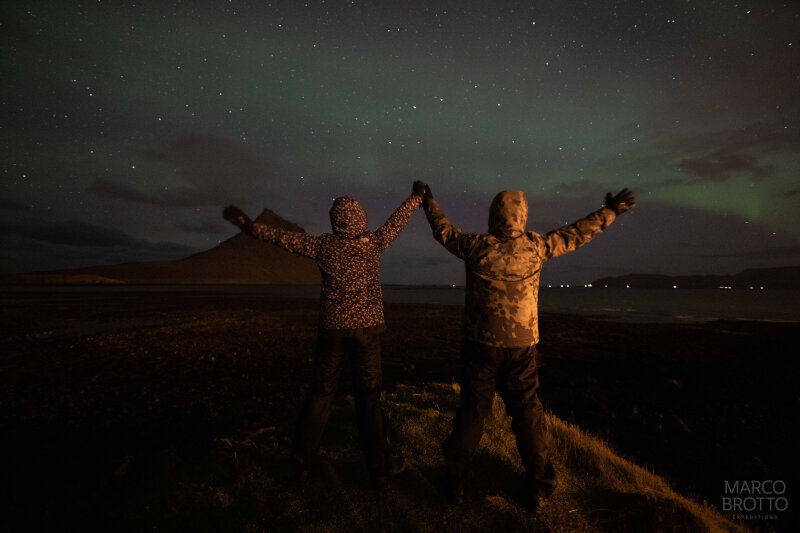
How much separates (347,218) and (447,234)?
3.77 ft

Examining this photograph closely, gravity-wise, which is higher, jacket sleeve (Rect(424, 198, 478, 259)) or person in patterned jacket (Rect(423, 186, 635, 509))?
jacket sleeve (Rect(424, 198, 478, 259))

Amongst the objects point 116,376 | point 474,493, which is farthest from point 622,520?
point 116,376

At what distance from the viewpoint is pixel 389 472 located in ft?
11.9

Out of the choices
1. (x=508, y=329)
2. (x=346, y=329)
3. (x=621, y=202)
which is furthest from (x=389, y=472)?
(x=621, y=202)

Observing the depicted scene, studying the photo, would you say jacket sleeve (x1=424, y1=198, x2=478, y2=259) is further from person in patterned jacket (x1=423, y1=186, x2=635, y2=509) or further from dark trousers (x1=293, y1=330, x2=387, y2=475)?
dark trousers (x1=293, y1=330, x2=387, y2=475)

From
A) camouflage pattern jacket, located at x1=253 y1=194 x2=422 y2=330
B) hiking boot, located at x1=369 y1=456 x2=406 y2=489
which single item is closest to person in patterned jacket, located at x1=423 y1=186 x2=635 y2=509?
hiking boot, located at x1=369 y1=456 x2=406 y2=489

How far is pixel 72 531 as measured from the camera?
3.03 m

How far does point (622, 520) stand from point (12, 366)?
17663 mm

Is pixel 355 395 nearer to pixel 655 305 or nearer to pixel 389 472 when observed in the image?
pixel 389 472

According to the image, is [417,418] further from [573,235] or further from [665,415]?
[665,415]

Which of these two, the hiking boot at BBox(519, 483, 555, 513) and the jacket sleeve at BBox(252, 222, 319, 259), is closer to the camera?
the hiking boot at BBox(519, 483, 555, 513)

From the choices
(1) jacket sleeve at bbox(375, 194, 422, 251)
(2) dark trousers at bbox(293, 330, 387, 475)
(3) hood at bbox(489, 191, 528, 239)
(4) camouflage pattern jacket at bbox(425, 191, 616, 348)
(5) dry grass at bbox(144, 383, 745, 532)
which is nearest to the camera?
(5) dry grass at bbox(144, 383, 745, 532)

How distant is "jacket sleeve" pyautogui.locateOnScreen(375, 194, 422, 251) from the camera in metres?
3.87

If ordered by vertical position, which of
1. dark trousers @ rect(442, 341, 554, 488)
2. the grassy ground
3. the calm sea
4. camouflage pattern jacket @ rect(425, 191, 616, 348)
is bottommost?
the calm sea
